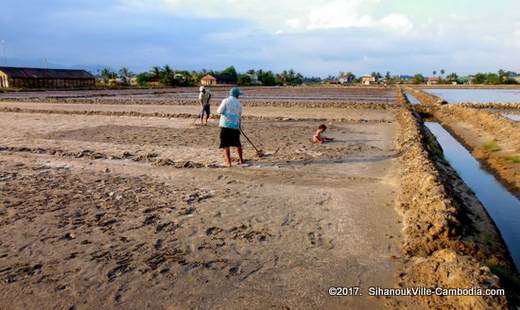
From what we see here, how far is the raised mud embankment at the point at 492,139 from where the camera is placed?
10.0 metres

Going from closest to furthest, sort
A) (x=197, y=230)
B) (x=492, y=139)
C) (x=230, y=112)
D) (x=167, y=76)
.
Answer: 1. (x=197, y=230)
2. (x=230, y=112)
3. (x=492, y=139)
4. (x=167, y=76)

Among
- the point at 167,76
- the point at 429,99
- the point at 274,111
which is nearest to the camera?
the point at 274,111

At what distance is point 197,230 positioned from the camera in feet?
16.7

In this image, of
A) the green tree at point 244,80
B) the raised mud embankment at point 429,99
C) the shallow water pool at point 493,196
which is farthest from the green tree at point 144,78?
the shallow water pool at point 493,196

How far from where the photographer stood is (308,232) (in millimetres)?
5070

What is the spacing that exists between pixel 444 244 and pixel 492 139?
445 inches

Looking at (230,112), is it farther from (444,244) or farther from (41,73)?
(41,73)

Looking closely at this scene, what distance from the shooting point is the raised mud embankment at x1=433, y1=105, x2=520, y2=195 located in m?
10.0

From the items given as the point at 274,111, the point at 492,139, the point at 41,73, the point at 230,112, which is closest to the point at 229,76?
the point at 41,73

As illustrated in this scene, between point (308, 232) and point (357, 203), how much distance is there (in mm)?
1426

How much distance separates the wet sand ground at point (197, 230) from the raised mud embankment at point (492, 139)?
2898 mm

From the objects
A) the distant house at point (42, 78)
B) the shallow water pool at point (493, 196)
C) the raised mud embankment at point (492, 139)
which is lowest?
the shallow water pool at point (493, 196)

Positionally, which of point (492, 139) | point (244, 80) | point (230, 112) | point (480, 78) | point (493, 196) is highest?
point (480, 78)

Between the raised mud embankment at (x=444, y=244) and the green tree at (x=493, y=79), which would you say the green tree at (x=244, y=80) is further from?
the raised mud embankment at (x=444, y=244)
